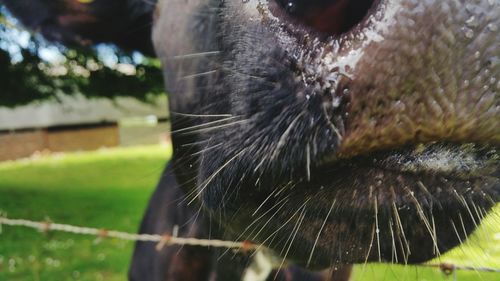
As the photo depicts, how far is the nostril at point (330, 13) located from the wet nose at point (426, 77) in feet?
0.16

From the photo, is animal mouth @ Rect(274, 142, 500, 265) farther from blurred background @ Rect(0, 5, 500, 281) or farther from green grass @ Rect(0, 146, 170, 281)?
green grass @ Rect(0, 146, 170, 281)

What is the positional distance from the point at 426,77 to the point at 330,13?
18cm

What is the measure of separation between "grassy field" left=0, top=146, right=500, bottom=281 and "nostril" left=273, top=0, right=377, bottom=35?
0.62m

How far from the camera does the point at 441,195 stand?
109 centimetres

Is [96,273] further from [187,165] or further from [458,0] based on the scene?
[458,0]

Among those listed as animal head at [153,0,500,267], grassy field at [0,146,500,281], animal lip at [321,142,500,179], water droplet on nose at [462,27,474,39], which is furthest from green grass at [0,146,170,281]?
water droplet on nose at [462,27,474,39]

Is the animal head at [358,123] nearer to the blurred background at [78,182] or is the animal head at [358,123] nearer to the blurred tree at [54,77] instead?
the blurred background at [78,182]

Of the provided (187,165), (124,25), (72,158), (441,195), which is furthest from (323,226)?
(72,158)

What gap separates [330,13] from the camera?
3.18 feet

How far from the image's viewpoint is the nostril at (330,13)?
96cm

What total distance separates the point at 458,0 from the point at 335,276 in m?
1.67

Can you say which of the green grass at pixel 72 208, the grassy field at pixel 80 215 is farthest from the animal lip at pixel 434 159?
the green grass at pixel 72 208

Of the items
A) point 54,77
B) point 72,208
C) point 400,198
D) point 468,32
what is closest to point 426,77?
point 468,32

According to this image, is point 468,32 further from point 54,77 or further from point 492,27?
point 54,77
